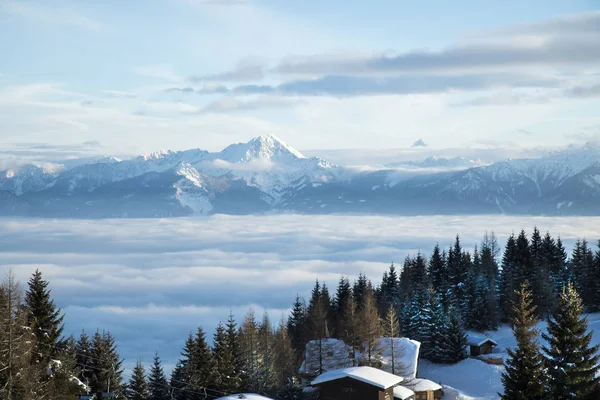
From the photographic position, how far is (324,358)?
66.9 m

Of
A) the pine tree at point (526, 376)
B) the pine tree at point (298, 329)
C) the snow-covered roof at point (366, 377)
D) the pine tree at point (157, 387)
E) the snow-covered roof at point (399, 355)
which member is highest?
the pine tree at point (526, 376)

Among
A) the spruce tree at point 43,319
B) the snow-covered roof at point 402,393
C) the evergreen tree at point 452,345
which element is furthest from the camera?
the evergreen tree at point 452,345

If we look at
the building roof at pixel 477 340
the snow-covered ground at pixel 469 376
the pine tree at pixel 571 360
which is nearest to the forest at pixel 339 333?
the pine tree at pixel 571 360

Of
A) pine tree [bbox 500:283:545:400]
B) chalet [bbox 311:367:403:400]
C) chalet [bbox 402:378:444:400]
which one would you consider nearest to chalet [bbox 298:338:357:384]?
chalet [bbox 402:378:444:400]

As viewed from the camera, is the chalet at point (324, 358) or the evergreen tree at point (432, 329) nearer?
the chalet at point (324, 358)

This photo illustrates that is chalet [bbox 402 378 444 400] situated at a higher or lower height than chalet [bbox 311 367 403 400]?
lower

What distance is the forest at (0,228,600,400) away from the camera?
38750 mm

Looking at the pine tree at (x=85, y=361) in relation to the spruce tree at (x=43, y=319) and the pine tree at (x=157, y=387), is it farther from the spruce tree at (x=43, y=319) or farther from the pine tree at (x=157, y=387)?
the pine tree at (x=157, y=387)

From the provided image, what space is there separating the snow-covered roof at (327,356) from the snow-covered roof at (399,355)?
278 centimetres

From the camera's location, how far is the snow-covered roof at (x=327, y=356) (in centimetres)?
6531

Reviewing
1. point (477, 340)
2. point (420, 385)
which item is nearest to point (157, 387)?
point (420, 385)

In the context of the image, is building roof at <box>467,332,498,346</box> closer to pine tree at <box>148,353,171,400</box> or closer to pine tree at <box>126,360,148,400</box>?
pine tree at <box>148,353,171,400</box>

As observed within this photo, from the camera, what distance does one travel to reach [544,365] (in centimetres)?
4066

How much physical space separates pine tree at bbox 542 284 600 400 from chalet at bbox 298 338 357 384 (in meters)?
28.1
